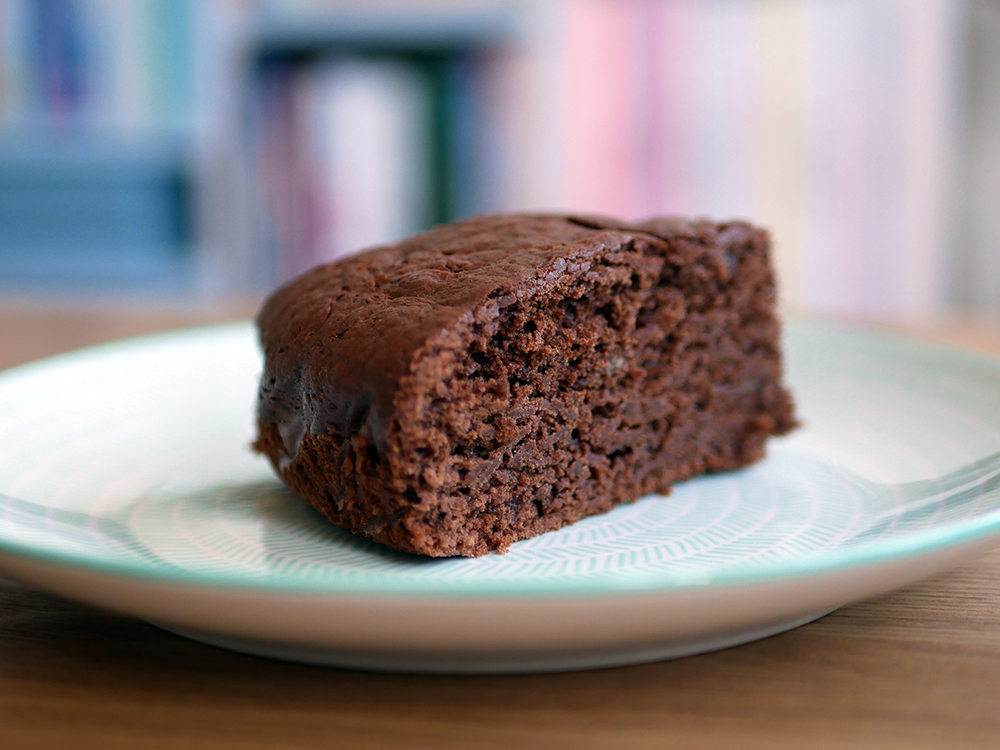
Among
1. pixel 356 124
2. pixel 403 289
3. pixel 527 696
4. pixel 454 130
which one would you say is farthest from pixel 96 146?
pixel 527 696

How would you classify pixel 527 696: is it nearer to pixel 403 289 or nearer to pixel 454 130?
pixel 403 289

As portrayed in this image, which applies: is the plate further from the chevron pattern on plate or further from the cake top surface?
the cake top surface

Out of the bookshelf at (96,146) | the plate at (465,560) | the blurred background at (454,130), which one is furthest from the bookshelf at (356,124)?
the plate at (465,560)

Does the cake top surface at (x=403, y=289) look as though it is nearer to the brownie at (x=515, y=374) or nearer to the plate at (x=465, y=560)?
the brownie at (x=515, y=374)

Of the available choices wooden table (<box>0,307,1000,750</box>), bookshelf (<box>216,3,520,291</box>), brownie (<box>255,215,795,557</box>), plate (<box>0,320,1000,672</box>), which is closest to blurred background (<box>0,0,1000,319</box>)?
bookshelf (<box>216,3,520,291</box>)

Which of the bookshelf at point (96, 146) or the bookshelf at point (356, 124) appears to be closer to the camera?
the bookshelf at point (356, 124)
